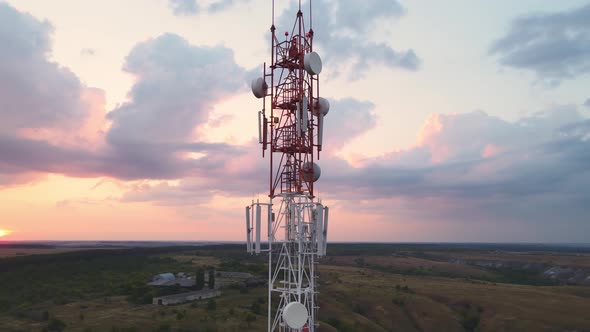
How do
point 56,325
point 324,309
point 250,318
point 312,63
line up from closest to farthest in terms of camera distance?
point 312,63 → point 56,325 → point 250,318 → point 324,309

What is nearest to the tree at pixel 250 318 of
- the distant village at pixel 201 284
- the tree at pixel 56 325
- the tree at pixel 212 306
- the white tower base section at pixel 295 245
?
the tree at pixel 212 306

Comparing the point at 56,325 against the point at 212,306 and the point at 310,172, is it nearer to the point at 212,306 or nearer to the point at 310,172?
the point at 212,306

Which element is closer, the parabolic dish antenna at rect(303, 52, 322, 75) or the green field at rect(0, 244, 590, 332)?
the parabolic dish antenna at rect(303, 52, 322, 75)

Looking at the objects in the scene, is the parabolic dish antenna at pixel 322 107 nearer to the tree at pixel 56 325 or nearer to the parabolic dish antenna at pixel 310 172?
the parabolic dish antenna at pixel 310 172

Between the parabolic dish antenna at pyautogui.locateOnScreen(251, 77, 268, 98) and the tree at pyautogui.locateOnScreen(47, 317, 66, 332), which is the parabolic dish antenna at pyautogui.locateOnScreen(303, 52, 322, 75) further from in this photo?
the tree at pyautogui.locateOnScreen(47, 317, 66, 332)

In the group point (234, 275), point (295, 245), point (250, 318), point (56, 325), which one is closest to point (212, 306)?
point (250, 318)

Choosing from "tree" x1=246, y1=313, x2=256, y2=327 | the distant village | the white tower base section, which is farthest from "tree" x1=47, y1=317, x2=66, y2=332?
the white tower base section

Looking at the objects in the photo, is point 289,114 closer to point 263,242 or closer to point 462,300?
point 263,242

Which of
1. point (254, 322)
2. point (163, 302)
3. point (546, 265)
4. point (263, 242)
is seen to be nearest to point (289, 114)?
point (263, 242)
